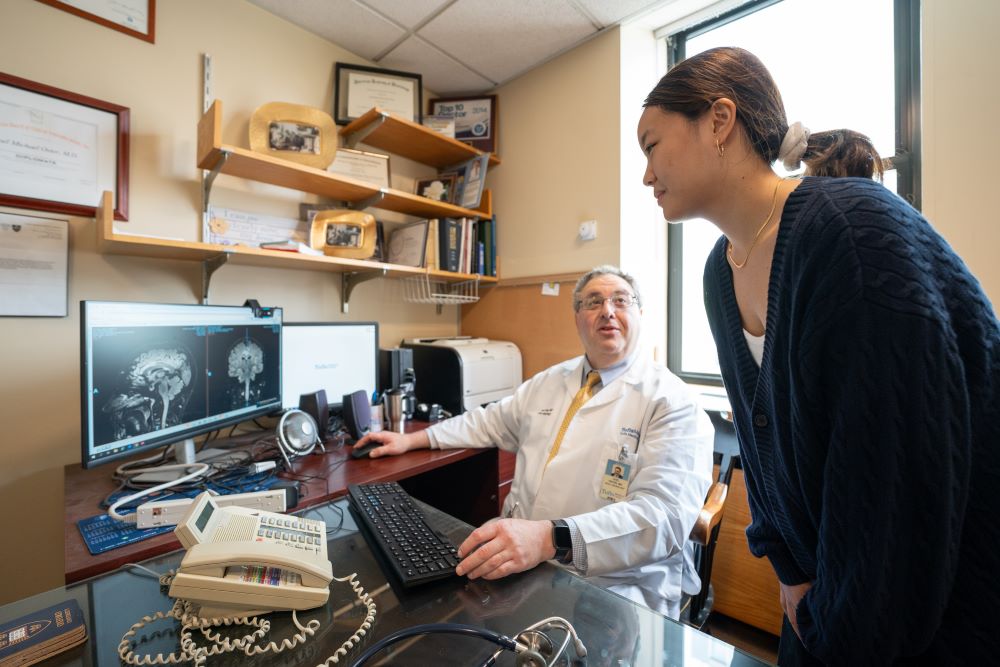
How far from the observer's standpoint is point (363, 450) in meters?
1.44

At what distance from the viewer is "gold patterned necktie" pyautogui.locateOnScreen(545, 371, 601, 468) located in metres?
1.34

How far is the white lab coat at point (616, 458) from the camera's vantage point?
0.99 meters

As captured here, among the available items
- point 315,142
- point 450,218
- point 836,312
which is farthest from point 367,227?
point 836,312

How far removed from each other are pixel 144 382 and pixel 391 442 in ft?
2.23

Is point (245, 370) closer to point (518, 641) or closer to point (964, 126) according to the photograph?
point (518, 641)

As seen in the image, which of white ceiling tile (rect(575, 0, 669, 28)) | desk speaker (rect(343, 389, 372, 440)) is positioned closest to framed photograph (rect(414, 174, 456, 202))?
white ceiling tile (rect(575, 0, 669, 28))

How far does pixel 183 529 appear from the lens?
64 centimetres

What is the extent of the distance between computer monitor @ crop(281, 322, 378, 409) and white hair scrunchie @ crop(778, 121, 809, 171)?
1495 millimetres

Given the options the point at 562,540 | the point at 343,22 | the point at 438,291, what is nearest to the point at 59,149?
the point at 343,22

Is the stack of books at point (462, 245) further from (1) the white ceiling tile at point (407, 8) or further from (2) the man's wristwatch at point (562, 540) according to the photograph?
(2) the man's wristwatch at point (562, 540)

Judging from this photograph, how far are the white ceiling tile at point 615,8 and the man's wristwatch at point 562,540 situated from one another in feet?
6.97

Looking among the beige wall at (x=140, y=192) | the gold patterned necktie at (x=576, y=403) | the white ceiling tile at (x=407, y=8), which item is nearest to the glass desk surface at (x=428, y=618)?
the gold patterned necktie at (x=576, y=403)

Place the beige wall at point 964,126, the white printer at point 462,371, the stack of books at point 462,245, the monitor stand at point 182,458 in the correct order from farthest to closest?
the stack of books at point 462,245 < the white printer at point 462,371 < the beige wall at point 964,126 < the monitor stand at point 182,458

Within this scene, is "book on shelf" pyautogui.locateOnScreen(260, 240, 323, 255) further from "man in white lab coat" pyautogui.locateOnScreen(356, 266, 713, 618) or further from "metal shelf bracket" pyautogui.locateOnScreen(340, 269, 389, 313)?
"man in white lab coat" pyautogui.locateOnScreen(356, 266, 713, 618)
